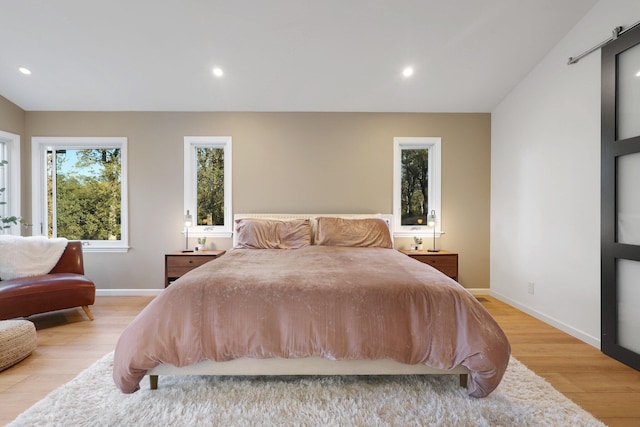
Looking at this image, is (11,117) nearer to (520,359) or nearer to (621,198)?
(520,359)

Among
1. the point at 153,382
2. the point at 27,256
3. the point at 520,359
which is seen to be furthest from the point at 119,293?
the point at 520,359

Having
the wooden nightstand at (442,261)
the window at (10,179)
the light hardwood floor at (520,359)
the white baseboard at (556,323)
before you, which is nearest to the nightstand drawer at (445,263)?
the wooden nightstand at (442,261)

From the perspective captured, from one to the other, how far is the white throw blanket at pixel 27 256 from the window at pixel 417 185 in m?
3.89

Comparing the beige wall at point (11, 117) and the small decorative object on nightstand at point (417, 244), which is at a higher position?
the beige wall at point (11, 117)

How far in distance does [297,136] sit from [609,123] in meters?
3.04

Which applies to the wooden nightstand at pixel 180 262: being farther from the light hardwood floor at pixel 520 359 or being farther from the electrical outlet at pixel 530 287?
the electrical outlet at pixel 530 287

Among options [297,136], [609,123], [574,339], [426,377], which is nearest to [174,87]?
[297,136]

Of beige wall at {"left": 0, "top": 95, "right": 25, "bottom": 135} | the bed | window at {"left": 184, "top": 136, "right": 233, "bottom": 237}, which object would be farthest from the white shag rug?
beige wall at {"left": 0, "top": 95, "right": 25, "bottom": 135}

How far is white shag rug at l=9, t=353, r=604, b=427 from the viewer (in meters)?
1.58

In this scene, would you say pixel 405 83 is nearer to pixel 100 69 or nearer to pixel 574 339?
pixel 574 339

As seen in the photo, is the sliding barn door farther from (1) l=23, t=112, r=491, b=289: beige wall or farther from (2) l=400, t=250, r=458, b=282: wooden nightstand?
(1) l=23, t=112, r=491, b=289: beige wall

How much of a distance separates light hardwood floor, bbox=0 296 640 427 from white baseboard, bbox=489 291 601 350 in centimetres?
6

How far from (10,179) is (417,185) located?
5.20 m

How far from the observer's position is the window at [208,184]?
4.07m
